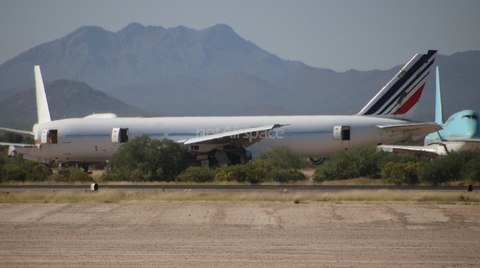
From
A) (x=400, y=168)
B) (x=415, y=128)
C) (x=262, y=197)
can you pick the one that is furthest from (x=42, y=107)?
(x=262, y=197)

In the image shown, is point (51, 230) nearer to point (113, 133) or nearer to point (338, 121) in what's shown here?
point (113, 133)

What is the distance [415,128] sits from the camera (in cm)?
3878

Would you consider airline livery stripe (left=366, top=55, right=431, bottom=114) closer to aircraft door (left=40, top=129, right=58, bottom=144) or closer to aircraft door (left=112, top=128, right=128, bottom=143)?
aircraft door (left=112, top=128, right=128, bottom=143)

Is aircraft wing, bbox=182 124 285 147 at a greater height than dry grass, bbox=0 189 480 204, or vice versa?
aircraft wing, bbox=182 124 285 147

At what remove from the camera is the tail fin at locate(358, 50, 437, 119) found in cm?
4109

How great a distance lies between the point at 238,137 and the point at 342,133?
20.4 feet

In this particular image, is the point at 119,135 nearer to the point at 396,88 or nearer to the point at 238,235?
the point at 396,88

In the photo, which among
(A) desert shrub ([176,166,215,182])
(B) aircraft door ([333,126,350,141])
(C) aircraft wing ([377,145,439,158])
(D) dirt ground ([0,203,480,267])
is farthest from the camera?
(C) aircraft wing ([377,145,439,158])

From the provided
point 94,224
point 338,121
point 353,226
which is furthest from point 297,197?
point 338,121

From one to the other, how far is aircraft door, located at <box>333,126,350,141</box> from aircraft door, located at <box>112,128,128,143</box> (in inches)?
474

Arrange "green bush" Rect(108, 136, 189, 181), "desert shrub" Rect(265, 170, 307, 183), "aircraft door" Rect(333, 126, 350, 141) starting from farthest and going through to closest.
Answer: "aircraft door" Rect(333, 126, 350, 141), "green bush" Rect(108, 136, 189, 181), "desert shrub" Rect(265, 170, 307, 183)

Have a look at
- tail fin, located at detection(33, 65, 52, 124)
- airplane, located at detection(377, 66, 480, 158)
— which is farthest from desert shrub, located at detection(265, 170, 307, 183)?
tail fin, located at detection(33, 65, 52, 124)

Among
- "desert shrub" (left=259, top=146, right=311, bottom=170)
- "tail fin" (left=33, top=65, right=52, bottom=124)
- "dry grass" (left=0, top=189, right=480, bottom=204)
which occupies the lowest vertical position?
"dry grass" (left=0, top=189, right=480, bottom=204)

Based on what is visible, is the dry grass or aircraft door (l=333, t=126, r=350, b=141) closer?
the dry grass
